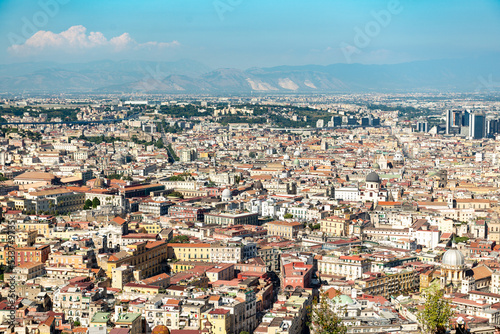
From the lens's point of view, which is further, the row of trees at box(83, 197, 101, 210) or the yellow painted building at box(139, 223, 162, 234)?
the row of trees at box(83, 197, 101, 210)

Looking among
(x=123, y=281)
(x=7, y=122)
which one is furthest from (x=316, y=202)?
(x=7, y=122)

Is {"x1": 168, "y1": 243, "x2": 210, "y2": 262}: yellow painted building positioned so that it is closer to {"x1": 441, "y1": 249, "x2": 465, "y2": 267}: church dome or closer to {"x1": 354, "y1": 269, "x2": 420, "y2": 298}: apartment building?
{"x1": 354, "y1": 269, "x2": 420, "y2": 298}: apartment building

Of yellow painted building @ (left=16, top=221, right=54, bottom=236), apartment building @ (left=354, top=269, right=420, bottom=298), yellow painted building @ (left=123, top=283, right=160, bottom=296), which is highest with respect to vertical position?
yellow painted building @ (left=16, top=221, right=54, bottom=236)

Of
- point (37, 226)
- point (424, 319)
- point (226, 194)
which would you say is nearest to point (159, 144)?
point (226, 194)

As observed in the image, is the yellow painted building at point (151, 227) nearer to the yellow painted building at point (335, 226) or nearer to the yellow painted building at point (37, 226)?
the yellow painted building at point (37, 226)

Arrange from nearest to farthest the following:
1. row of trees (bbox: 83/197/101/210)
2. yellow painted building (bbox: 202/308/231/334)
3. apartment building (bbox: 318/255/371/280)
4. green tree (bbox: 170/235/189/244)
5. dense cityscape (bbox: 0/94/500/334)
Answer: yellow painted building (bbox: 202/308/231/334), dense cityscape (bbox: 0/94/500/334), apartment building (bbox: 318/255/371/280), green tree (bbox: 170/235/189/244), row of trees (bbox: 83/197/101/210)

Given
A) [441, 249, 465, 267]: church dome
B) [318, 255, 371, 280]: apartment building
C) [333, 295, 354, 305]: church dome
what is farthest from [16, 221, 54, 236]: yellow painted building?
[441, 249, 465, 267]: church dome

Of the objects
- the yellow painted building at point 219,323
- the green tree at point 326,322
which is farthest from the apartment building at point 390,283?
the green tree at point 326,322

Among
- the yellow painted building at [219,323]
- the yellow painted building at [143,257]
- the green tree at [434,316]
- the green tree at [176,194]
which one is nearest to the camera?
the green tree at [434,316]
